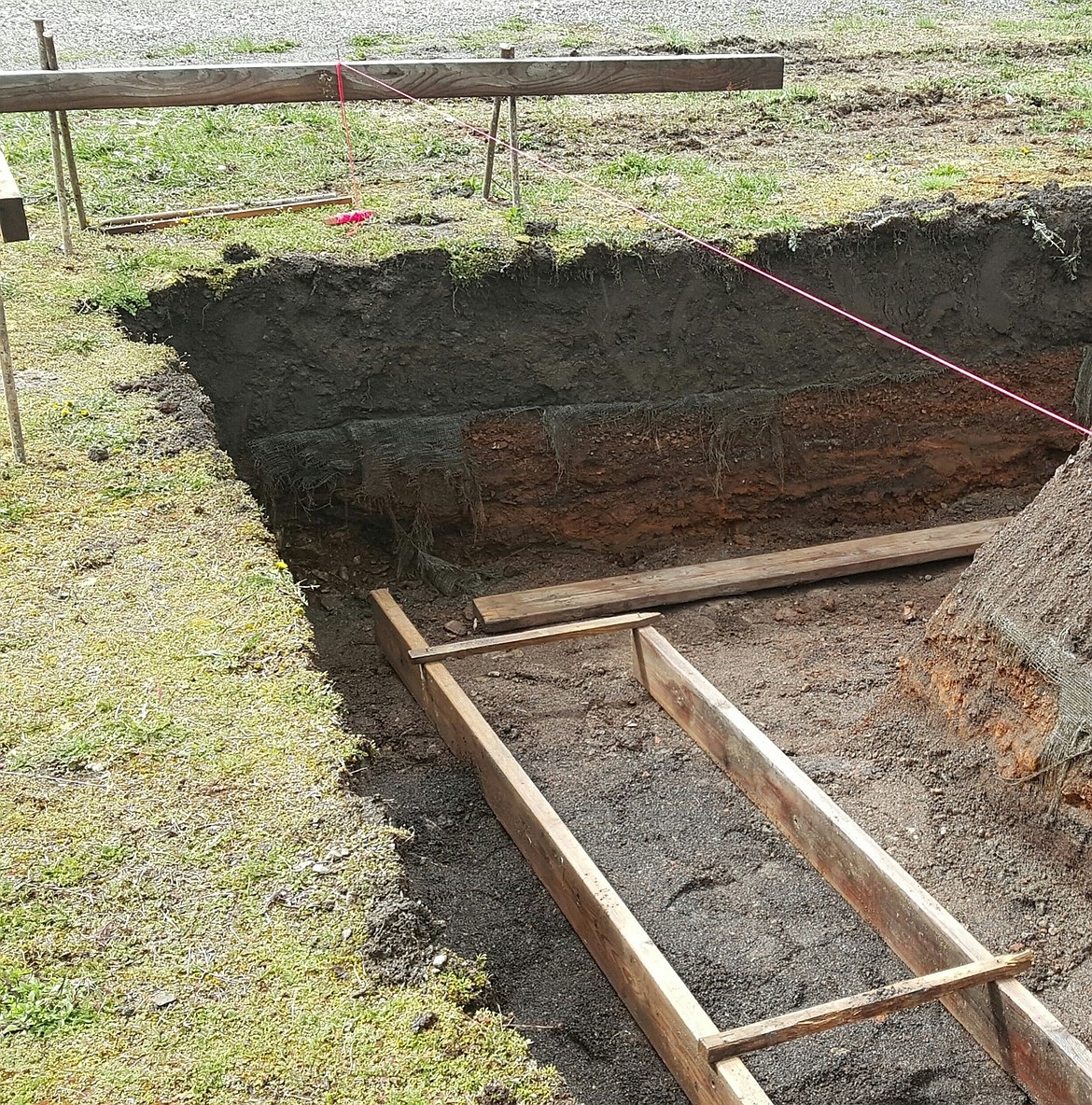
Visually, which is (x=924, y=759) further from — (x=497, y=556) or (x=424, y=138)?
(x=424, y=138)

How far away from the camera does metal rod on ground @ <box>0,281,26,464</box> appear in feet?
14.5

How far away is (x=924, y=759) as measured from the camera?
495 centimetres

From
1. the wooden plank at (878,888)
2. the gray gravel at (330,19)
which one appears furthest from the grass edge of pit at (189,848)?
the gray gravel at (330,19)

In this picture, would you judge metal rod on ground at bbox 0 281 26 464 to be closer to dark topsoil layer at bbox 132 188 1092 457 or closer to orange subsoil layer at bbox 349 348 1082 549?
dark topsoil layer at bbox 132 188 1092 457

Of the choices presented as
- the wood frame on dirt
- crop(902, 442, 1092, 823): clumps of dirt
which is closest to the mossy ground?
the wood frame on dirt

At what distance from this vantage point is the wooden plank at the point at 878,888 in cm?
341

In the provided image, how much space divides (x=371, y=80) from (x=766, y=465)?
340cm

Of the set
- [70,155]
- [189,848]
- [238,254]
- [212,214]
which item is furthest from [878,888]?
[70,155]

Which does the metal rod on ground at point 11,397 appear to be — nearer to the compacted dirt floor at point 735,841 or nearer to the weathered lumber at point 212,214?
the compacted dirt floor at point 735,841

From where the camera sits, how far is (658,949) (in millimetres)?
3805

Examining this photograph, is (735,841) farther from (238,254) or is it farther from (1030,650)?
(238,254)

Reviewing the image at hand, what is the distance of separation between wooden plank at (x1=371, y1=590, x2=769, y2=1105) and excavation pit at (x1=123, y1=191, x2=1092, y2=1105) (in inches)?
6.6

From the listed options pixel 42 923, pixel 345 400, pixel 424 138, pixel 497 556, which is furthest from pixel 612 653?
pixel 424 138

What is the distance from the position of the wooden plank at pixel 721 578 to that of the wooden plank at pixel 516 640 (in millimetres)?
823
